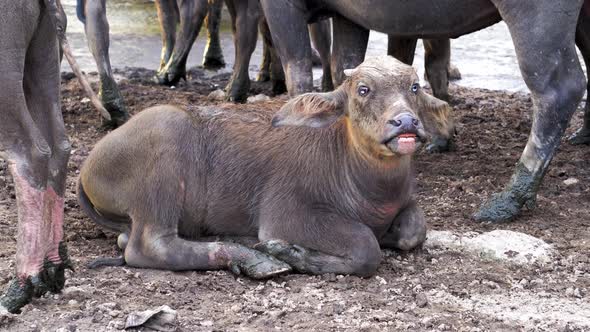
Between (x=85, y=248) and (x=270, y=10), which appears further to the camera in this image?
(x=270, y=10)

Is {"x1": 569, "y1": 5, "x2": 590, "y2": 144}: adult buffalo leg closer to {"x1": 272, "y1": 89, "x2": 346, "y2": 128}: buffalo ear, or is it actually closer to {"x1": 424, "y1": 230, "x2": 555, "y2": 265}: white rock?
{"x1": 424, "y1": 230, "x2": 555, "y2": 265}: white rock

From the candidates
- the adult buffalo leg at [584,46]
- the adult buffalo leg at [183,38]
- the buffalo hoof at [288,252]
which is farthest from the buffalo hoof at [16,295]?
the adult buffalo leg at [183,38]

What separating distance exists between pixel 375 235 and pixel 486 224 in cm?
92

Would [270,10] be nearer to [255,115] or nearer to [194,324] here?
[255,115]

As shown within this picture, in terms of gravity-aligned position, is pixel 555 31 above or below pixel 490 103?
above

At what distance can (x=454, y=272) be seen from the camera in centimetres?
575

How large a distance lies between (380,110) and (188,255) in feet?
4.11

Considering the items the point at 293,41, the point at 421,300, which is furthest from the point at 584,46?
the point at 421,300

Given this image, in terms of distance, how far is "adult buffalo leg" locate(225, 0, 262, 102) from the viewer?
10.4 meters

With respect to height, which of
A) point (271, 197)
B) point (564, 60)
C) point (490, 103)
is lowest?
point (490, 103)

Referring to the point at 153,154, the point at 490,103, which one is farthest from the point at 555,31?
the point at 490,103

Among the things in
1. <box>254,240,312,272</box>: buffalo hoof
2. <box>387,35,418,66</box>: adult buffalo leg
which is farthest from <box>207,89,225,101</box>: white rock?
<box>254,240,312,272</box>: buffalo hoof

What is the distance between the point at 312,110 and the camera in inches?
227

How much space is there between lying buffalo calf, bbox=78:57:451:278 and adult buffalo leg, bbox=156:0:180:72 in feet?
18.1
